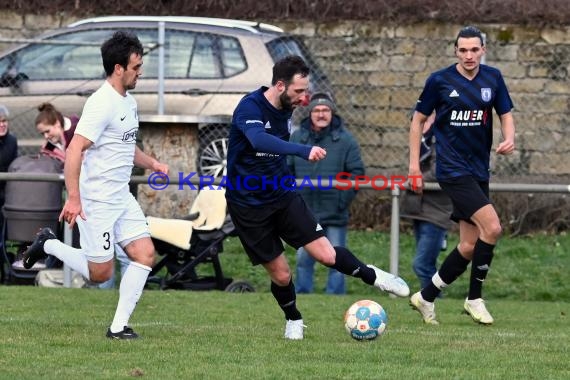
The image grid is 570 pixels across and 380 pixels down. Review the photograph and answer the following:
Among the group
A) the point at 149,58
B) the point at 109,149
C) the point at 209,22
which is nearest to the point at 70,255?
the point at 109,149

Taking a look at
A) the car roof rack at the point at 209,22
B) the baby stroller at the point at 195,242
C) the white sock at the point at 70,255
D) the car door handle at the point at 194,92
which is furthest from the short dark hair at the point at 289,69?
the car roof rack at the point at 209,22

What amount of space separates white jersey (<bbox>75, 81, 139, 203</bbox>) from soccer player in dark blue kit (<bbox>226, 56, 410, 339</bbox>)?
0.66 metres

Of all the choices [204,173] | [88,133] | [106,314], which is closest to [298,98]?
[88,133]

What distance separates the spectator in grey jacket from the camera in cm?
1297

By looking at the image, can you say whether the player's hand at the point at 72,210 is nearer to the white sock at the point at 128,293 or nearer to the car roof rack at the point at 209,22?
the white sock at the point at 128,293

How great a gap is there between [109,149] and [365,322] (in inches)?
76.7

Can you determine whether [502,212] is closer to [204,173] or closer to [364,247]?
[364,247]

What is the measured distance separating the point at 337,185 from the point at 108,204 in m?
4.50

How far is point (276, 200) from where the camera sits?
8.73 meters

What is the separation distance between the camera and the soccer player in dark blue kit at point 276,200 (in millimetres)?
8469

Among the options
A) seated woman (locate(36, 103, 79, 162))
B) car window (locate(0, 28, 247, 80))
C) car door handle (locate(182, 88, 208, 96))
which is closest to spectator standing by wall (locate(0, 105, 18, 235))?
seated woman (locate(36, 103, 79, 162))

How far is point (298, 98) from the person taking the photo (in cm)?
848

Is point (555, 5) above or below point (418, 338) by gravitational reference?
above

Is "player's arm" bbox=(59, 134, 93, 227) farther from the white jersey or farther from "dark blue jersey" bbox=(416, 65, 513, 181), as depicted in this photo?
"dark blue jersey" bbox=(416, 65, 513, 181)
